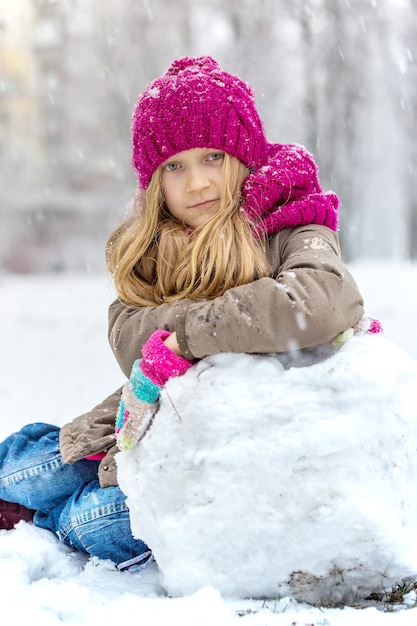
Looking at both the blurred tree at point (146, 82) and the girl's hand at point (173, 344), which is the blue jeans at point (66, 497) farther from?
the blurred tree at point (146, 82)

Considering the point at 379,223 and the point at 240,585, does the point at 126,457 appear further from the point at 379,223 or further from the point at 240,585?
the point at 379,223

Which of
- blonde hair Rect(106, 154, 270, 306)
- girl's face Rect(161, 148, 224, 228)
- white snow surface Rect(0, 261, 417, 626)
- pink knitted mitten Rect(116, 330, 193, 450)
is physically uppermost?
girl's face Rect(161, 148, 224, 228)

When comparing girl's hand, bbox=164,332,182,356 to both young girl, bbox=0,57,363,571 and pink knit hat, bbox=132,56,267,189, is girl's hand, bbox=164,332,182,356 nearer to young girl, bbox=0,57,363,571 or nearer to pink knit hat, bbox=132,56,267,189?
young girl, bbox=0,57,363,571

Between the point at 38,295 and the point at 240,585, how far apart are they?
10533mm

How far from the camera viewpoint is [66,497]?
8.14ft

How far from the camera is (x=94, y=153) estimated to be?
14359 mm

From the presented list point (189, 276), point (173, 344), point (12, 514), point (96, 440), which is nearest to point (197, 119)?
point (189, 276)

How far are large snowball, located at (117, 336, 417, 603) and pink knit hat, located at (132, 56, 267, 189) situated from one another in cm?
99

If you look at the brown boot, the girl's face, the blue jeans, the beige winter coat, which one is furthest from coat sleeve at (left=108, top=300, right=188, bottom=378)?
the brown boot

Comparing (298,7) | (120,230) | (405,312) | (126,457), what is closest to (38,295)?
(405,312)

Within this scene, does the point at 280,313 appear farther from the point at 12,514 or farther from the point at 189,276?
the point at 12,514

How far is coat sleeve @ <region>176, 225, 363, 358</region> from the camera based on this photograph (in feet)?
5.52

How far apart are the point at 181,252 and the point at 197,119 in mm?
514

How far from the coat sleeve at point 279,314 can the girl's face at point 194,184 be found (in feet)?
1.88
